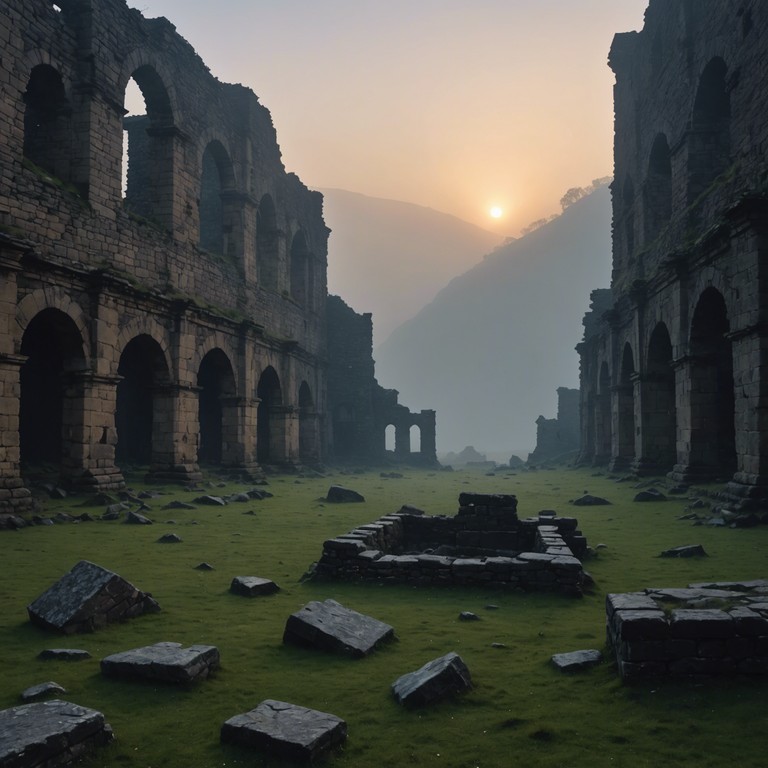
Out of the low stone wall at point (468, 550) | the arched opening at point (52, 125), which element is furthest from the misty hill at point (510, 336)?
the low stone wall at point (468, 550)

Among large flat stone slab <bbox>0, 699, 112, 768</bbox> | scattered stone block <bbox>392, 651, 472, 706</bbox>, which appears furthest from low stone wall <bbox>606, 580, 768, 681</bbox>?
large flat stone slab <bbox>0, 699, 112, 768</bbox>

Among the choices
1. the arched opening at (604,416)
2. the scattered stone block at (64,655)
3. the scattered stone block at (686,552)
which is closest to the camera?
the scattered stone block at (64,655)

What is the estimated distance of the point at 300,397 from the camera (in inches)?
1202

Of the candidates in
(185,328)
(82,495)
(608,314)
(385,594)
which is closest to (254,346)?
(185,328)

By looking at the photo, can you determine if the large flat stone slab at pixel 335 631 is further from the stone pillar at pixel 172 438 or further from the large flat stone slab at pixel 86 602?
the stone pillar at pixel 172 438

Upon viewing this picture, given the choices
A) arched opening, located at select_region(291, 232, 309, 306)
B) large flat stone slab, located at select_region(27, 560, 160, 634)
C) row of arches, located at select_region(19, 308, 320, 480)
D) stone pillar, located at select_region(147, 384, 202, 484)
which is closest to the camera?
large flat stone slab, located at select_region(27, 560, 160, 634)

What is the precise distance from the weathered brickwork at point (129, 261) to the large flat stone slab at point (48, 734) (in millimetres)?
8703

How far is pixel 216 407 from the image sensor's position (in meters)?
24.1

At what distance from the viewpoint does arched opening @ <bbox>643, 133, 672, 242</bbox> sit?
22.7m

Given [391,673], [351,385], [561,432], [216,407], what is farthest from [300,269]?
[391,673]

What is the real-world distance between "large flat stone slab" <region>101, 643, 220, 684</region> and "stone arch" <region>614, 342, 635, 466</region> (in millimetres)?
21215

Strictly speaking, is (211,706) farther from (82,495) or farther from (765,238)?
(765,238)

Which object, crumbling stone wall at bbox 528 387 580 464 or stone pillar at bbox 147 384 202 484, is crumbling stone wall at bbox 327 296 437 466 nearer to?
crumbling stone wall at bbox 528 387 580 464

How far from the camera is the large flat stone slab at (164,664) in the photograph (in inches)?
178
